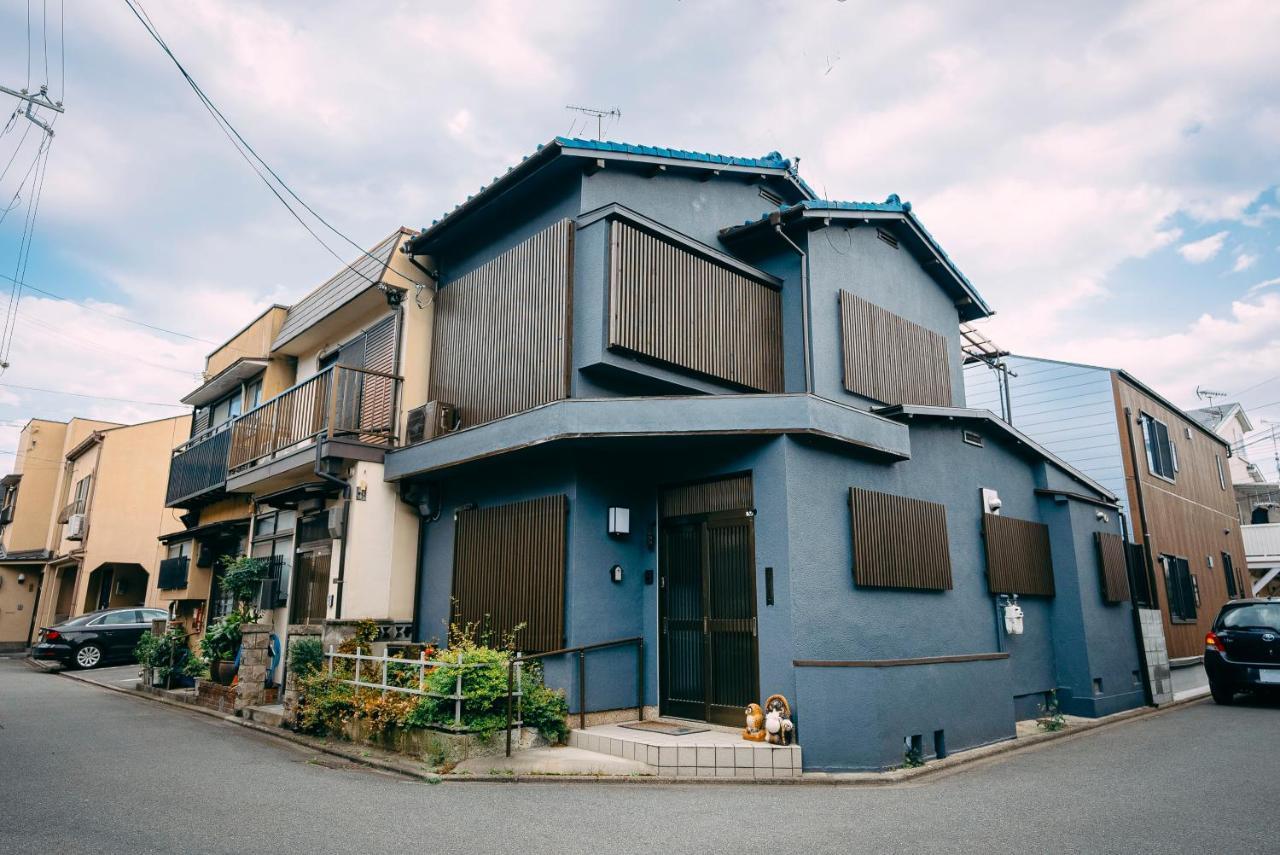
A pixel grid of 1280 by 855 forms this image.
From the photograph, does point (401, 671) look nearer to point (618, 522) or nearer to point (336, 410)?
point (618, 522)

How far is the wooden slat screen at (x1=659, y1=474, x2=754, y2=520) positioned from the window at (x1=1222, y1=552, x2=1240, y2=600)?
16.9m

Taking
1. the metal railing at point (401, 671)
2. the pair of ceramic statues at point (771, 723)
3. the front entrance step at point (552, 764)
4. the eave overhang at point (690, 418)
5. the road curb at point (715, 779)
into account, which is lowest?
the road curb at point (715, 779)

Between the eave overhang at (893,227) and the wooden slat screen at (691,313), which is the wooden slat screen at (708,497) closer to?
the wooden slat screen at (691,313)

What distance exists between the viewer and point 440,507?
34.8ft

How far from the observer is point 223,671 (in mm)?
11812

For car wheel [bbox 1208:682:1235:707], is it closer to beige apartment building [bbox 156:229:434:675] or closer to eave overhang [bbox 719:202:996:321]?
eave overhang [bbox 719:202:996:321]

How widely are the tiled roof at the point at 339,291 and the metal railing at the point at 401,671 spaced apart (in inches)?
210

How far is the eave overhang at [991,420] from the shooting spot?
31.7 ft

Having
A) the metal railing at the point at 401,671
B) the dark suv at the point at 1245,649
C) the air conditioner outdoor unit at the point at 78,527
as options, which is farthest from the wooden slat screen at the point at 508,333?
the air conditioner outdoor unit at the point at 78,527

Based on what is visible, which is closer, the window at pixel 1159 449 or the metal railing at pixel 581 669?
the metal railing at pixel 581 669

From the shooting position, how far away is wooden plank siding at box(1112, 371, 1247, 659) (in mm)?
14898

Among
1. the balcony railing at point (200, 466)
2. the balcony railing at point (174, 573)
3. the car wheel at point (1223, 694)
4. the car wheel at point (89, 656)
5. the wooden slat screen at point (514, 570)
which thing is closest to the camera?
the wooden slat screen at point (514, 570)

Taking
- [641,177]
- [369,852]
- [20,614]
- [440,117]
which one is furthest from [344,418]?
[20,614]

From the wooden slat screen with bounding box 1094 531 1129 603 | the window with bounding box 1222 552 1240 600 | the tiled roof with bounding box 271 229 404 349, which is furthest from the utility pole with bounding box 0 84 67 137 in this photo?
the window with bounding box 1222 552 1240 600
